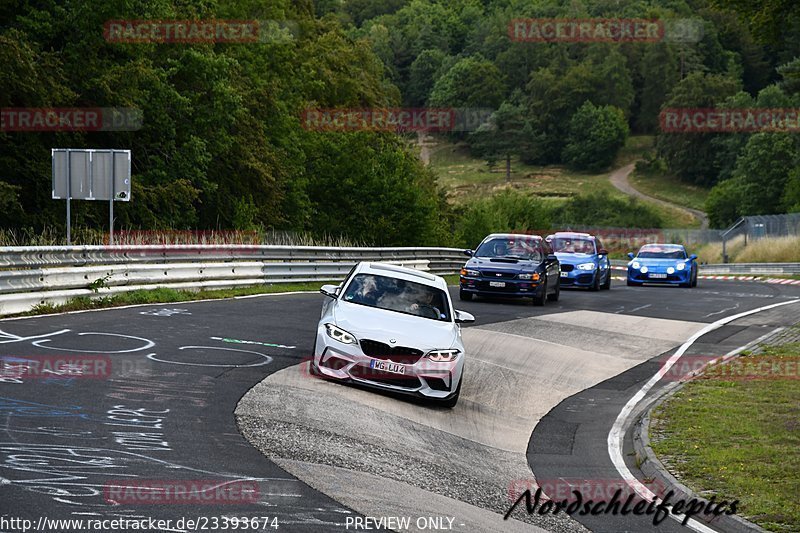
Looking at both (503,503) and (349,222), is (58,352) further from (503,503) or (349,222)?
(349,222)

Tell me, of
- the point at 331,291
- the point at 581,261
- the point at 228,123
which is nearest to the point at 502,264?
the point at 581,261

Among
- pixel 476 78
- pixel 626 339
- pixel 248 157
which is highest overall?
pixel 476 78

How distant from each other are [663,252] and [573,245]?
5.48 m

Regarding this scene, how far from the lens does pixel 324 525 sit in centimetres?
685

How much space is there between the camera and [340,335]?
40.2ft

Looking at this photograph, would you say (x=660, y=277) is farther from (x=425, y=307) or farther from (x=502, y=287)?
(x=425, y=307)

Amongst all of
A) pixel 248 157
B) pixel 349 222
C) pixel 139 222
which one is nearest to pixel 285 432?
pixel 139 222

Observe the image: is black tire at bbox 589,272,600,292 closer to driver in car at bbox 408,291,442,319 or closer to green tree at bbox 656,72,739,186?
driver in car at bbox 408,291,442,319

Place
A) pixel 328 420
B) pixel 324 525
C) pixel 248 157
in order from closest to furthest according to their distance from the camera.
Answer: pixel 324 525
pixel 328 420
pixel 248 157

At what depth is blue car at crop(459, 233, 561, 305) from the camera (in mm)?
24859

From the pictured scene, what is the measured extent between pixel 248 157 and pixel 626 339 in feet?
107

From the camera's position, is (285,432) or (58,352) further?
(58,352)

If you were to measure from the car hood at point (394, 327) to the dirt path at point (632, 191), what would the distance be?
401 feet

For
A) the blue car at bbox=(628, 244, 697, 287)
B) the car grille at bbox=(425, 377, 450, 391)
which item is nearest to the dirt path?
the blue car at bbox=(628, 244, 697, 287)
